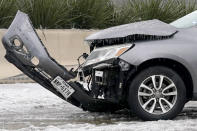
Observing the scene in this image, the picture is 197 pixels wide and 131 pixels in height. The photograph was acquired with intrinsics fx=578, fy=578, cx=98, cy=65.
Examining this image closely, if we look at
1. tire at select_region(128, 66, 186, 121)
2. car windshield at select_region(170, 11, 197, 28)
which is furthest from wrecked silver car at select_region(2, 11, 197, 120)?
car windshield at select_region(170, 11, 197, 28)

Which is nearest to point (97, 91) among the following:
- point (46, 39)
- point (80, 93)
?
point (80, 93)

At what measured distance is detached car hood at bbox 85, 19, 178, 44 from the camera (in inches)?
292

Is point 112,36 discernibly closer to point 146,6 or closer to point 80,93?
A: point 80,93

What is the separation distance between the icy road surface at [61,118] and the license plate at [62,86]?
1.22 feet

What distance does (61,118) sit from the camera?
25.8 ft

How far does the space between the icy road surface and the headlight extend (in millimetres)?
809

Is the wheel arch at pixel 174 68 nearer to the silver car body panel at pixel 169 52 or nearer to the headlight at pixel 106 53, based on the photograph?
the silver car body panel at pixel 169 52

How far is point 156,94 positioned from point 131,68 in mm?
460

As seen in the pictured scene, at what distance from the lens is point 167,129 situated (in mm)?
6656

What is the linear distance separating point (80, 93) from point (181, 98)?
4.29ft

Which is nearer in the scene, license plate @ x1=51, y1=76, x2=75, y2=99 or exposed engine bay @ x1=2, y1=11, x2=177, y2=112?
exposed engine bay @ x1=2, y1=11, x2=177, y2=112

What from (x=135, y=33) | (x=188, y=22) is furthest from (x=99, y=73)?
(x=188, y=22)

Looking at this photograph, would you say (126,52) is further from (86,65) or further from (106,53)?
(86,65)

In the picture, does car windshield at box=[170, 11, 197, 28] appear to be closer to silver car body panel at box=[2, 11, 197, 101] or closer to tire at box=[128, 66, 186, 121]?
silver car body panel at box=[2, 11, 197, 101]
